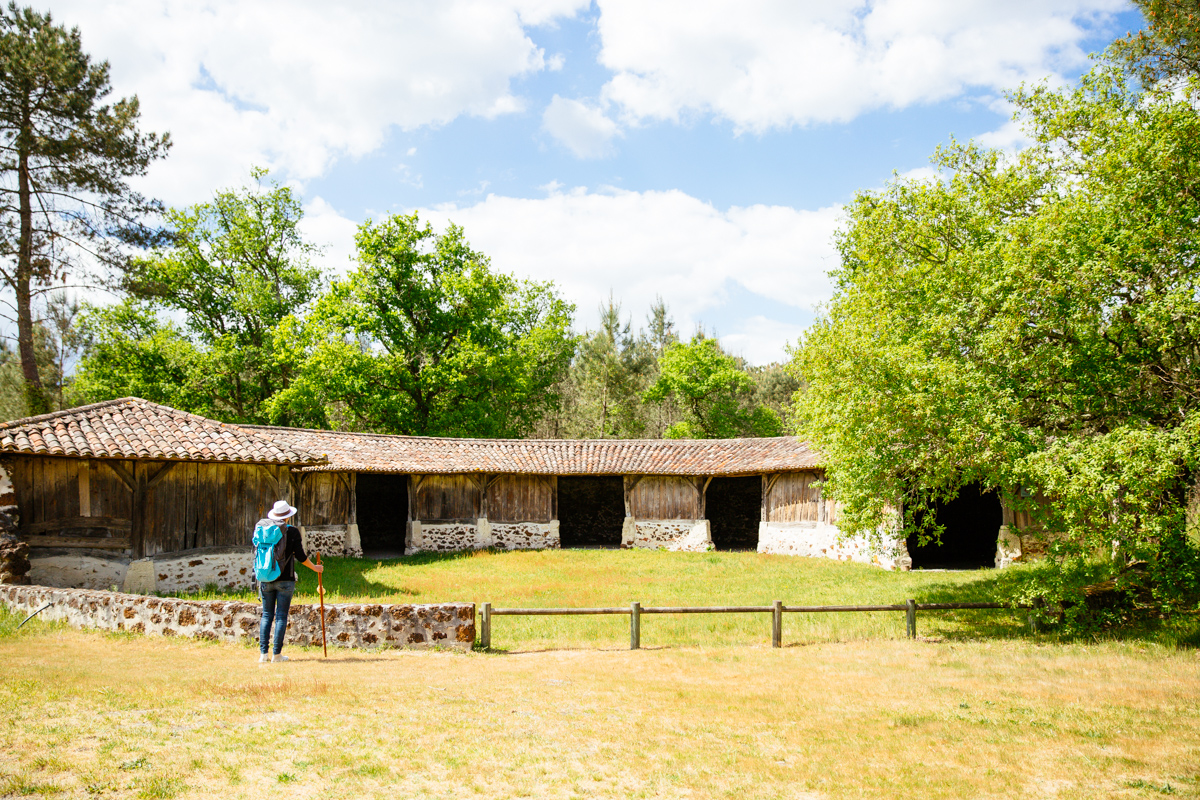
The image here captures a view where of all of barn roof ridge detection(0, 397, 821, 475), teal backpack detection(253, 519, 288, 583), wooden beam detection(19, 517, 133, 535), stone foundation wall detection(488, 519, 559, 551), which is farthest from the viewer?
stone foundation wall detection(488, 519, 559, 551)

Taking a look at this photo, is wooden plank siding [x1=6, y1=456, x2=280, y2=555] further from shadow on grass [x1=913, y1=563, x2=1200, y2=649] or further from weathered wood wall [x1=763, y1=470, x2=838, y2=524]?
weathered wood wall [x1=763, y1=470, x2=838, y2=524]

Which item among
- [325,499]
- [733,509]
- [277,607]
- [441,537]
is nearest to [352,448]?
[325,499]

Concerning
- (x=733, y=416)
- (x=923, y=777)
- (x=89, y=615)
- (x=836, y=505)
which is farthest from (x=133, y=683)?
(x=733, y=416)

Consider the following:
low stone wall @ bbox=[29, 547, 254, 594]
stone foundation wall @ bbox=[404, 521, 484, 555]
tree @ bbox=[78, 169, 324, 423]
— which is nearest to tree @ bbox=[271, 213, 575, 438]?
tree @ bbox=[78, 169, 324, 423]

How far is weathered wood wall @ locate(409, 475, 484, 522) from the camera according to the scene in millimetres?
24406

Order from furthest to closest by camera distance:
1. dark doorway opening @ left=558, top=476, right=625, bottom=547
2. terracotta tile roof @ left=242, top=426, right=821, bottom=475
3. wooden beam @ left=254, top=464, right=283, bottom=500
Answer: dark doorway opening @ left=558, top=476, right=625, bottom=547, terracotta tile roof @ left=242, top=426, right=821, bottom=475, wooden beam @ left=254, top=464, right=283, bottom=500

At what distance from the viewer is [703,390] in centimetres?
4034

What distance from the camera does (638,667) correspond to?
31.8 feet

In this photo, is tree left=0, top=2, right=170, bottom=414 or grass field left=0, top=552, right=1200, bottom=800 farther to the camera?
tree left=0, top=2, right=170, bottom=414

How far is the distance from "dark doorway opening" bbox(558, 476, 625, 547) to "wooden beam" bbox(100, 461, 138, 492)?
1664 cm

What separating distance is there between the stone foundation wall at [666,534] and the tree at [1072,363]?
475 inches

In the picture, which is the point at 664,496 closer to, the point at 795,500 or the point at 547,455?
the point at 547,455

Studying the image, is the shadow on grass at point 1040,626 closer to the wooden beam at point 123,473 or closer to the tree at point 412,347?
the wooden beam at point 123,473

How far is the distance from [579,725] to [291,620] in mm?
5047
